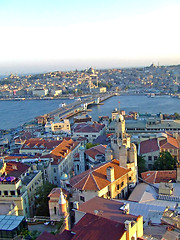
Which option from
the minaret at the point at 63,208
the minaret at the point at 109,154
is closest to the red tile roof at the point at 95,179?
the minaret at the point at 109,154

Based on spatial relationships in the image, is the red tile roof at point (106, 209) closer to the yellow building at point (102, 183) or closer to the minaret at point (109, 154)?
the yellow building at point (102, 183)

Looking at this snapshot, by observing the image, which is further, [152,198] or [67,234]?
[152,198]

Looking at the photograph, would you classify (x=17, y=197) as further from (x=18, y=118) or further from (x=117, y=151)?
(x=18, y=118)

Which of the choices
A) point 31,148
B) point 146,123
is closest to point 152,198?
point 31,148

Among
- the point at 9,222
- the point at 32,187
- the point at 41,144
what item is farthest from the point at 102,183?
the point at 41,144

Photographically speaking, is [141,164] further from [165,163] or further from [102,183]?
[102,183]

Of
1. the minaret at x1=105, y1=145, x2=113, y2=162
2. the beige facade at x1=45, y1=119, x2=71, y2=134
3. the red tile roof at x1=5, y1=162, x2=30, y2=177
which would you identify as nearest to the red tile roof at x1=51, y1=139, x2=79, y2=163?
the red tile roof at x1=5, y1=162, x2=30, y2=177
